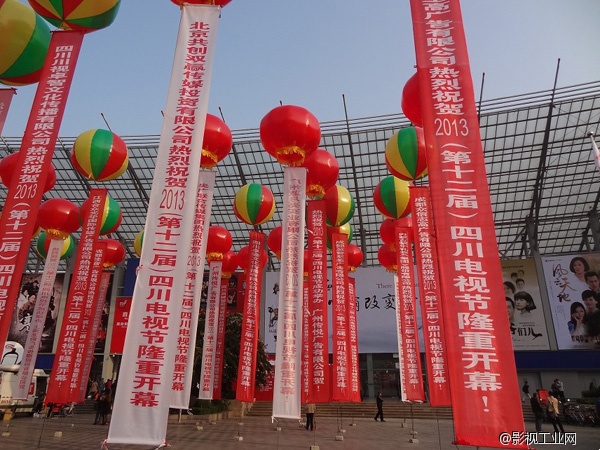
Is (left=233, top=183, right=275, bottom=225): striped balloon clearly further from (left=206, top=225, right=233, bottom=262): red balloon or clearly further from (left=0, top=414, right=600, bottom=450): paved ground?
(left=0, top=414, right=600, bottom=450): paved ground

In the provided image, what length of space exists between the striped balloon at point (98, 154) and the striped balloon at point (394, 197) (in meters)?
5.47

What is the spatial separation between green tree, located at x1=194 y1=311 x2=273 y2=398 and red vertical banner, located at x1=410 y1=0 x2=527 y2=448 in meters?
12.6

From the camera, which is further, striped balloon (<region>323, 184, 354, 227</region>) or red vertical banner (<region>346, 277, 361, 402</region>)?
striped balloon (<region>323, 184, 354, 227</region>)

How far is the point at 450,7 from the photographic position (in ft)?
14.3

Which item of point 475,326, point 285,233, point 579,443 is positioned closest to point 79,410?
point 285,233

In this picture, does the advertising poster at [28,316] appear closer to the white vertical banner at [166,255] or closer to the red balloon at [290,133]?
A: the red balloon at [290,133]

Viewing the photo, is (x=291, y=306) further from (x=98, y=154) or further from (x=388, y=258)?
(x=388, y=258)

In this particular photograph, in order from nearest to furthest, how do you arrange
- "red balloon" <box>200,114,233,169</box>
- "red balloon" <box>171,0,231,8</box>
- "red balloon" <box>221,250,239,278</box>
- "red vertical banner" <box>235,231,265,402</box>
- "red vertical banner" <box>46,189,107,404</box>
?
"red balloon" <box>171,0,231,8</box> → "red balloon" <box>200,114,233,169</box> → "red vertical banner" <box>46,189,107,404</box> → "red vertical banner" <box>235,231,265,402</box> → "red balloon" <box>221,250,239,278</box>

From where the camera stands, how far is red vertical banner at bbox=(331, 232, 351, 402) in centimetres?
813

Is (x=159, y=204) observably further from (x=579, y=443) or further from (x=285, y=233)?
(x=579, y=443)

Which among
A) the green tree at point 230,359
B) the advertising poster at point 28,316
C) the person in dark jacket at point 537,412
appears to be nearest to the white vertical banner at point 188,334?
the person in dark jacket at point 537,412

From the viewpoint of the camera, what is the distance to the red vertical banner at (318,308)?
7832 mm

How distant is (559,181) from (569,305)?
25.4 ft

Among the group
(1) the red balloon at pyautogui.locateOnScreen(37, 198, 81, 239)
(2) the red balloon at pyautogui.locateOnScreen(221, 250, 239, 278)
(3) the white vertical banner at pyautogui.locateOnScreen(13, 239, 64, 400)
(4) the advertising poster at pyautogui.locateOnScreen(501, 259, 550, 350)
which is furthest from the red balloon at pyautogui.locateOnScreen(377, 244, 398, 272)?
(4) the advertising poster at pyautogui.locateOnScreen(501, 259, 550, 350)
